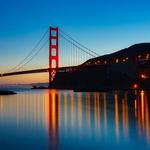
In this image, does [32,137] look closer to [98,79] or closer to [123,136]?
[123,136]

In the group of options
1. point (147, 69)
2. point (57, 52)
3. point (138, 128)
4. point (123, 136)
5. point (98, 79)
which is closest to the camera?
point (123, 136)

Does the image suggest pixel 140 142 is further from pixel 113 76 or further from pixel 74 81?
pixel 74 81

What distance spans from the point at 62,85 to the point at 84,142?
69404 millimetres

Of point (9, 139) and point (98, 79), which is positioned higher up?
point (98, 79)

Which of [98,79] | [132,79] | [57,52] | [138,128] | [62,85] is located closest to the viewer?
[138,128]

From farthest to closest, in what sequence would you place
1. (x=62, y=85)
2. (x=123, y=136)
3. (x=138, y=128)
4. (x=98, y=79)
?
1. (x=62, y=85)
2. (x=98, y=79)
3. (x=138, y=128)
4. (x=123, y=136)

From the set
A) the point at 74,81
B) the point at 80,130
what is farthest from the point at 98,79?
the point at 80,130

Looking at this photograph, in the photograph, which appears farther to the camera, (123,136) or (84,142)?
(123,136)

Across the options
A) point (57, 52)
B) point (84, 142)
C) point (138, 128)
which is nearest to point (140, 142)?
point (84, 142)

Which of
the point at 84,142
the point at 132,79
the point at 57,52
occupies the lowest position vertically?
the point at 84,142

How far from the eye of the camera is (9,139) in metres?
8.48

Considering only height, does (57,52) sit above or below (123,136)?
above

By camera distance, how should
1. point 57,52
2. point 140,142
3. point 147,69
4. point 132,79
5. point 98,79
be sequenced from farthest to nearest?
point 98,79
point 57,52
point 132,79
point 147,69
point 140,142

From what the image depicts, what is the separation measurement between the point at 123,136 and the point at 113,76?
5547 cm
